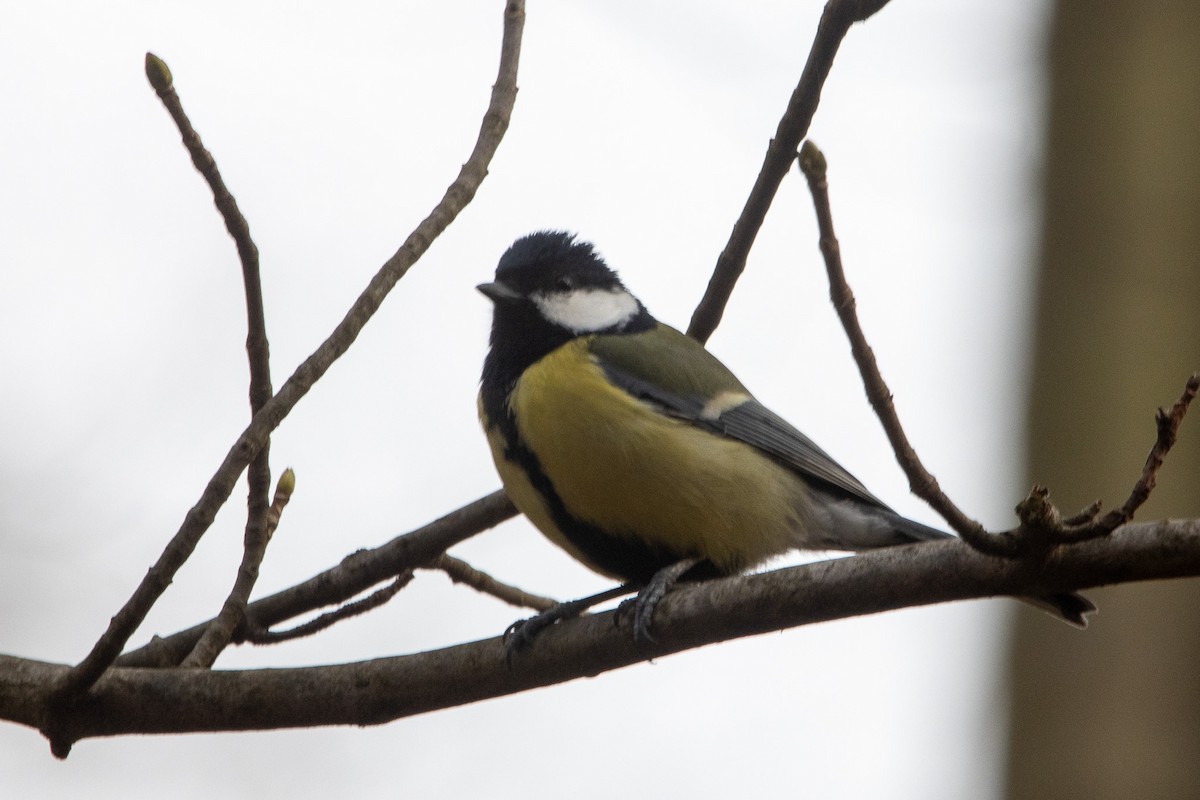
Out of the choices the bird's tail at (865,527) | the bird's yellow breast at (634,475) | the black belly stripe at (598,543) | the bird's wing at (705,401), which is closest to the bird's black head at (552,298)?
the bird's wing at (705,401)

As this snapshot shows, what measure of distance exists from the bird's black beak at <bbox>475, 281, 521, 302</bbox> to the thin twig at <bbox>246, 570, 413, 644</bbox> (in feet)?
Result: 3.09

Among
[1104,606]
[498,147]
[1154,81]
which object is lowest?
[1104,606]

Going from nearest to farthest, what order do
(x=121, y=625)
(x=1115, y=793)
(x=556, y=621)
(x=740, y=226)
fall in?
(x=121, y=625), (x=556, y=621), (x=740, y=226), (x=1115, y=793)

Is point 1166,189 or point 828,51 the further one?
point 1166,189

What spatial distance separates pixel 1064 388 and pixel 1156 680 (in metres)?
1.03

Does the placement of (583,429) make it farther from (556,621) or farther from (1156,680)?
(1156,680)

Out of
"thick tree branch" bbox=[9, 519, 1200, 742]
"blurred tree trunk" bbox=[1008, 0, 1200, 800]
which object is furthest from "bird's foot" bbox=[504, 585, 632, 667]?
"blurred tree trunk" bbox=[1008, 0, 1200, 800]

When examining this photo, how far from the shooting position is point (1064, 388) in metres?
4.42

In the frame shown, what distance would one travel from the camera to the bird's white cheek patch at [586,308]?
369cm

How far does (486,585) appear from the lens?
3088 mm

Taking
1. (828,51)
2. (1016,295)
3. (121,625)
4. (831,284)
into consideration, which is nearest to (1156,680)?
(1016,295)

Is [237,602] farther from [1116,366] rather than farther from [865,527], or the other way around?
[1116,366]

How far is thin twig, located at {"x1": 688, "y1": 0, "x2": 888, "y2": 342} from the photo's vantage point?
244cm

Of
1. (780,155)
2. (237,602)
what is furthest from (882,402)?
(237,602)
